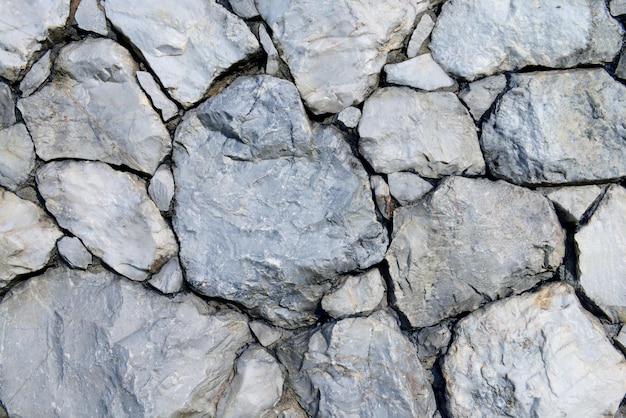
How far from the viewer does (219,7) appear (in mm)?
1586

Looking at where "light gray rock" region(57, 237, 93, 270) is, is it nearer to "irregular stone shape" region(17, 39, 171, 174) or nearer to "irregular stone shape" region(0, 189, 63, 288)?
"irregular stone shape" region(0, 189, 63, 288)

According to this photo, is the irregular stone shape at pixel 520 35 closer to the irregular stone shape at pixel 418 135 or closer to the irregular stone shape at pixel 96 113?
the irregular stone shape at pixel 418 135

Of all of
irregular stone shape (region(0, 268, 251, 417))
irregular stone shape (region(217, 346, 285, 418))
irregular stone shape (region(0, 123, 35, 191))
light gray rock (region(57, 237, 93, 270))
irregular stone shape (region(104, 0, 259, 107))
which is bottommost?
irregular stone shape (region(217, 346, 285, 418))

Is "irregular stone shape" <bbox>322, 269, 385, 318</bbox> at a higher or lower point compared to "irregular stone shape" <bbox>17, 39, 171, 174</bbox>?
lower

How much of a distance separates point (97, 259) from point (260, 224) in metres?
0.50

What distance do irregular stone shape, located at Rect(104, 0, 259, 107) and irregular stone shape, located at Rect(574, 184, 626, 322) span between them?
110 centimetres

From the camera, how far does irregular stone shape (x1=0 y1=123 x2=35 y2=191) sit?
1594 millimetres

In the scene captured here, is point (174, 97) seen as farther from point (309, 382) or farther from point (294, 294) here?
point (309, 382)

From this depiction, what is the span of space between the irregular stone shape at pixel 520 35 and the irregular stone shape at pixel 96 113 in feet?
2.89

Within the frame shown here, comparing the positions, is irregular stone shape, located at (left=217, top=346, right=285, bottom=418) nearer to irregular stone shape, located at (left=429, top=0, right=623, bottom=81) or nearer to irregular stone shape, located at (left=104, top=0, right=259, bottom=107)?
irregular stone shape, located at (left=104, top=0, right=259, bottom=107)

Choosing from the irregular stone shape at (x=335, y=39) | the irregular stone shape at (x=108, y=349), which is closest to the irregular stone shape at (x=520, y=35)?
the irregular stone shape at (x=335, y=39)

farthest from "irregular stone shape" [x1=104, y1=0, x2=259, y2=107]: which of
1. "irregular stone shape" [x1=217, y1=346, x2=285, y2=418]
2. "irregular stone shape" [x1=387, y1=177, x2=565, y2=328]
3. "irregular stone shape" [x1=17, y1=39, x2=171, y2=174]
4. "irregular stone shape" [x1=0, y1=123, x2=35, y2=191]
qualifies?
"irregular stone shape" [x1=217, y1=346, x2=285, y2=418]

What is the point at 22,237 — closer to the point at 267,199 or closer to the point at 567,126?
the point at 267,199

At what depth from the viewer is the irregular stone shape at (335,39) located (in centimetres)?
156
